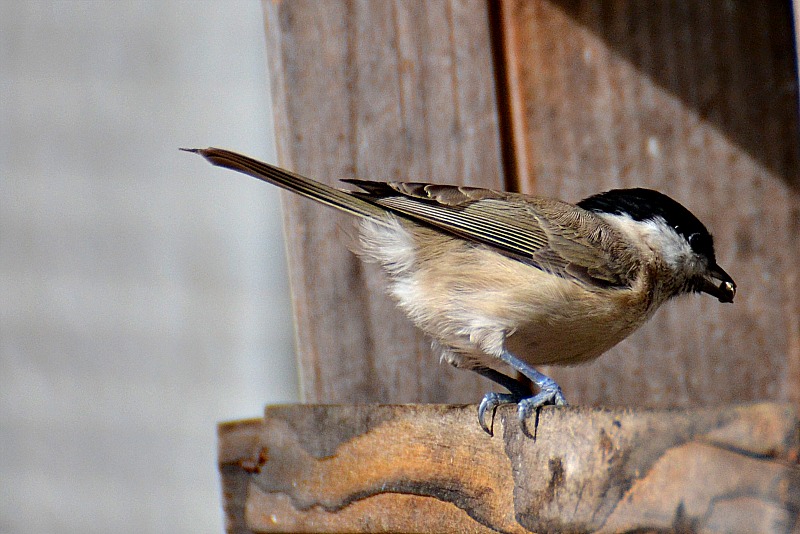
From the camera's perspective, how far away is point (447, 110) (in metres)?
2.50

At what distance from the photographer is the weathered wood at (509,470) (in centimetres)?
127

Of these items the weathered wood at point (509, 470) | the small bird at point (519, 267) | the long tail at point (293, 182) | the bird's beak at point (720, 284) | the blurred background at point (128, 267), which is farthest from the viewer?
the blurred background at point (128, 267)

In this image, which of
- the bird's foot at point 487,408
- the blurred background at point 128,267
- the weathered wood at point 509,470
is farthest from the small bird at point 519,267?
the blurred background at point 128,267

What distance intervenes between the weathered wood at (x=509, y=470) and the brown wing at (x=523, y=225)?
2.11 feet

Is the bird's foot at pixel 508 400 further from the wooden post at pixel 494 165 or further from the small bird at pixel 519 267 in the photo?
the small bird at pixel 519 267

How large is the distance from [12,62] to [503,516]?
12.2 ft

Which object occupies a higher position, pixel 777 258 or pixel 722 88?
pixel 722 88

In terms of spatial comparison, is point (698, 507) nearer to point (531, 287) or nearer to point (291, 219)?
point (531, 287)

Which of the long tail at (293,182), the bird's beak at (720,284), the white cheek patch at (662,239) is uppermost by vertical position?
the long tail at (293,182)

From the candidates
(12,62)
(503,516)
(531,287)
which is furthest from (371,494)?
(12,62)

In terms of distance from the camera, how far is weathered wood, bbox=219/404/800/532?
4.17ft

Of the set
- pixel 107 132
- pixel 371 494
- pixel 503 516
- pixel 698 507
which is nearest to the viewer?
pixel 698 507

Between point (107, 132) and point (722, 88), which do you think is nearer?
point (722, 88)

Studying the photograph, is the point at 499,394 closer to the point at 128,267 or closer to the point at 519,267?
the point at 519,267
